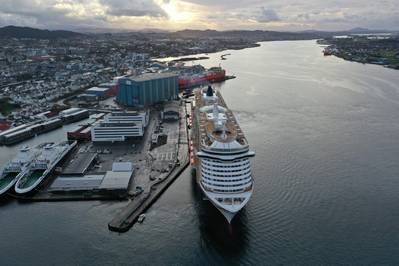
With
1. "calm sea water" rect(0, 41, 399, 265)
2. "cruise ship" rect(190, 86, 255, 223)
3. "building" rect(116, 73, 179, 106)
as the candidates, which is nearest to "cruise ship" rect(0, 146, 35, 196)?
"calm sea water" rect(0, 41, 399, 265)

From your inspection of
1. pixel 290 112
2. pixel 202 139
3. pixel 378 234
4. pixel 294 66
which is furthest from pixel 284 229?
pixel 294 66

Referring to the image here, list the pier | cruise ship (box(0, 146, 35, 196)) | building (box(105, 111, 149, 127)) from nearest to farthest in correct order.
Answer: the pier
cruise ship (box(0, 146, 35, 196))
building (box(105, 111, 149, 127))

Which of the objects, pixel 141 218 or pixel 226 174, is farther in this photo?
pixel 141 218

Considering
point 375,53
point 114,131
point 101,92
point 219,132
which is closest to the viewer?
point 219,132

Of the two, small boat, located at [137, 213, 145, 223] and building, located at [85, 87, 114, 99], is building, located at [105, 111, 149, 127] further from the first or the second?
building, located at [85, 87, 114, 99]

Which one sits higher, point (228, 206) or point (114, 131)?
point (228, 206)

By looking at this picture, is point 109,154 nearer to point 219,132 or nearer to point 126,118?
point 126,118

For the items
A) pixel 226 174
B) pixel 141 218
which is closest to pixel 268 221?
pixel 226 174
